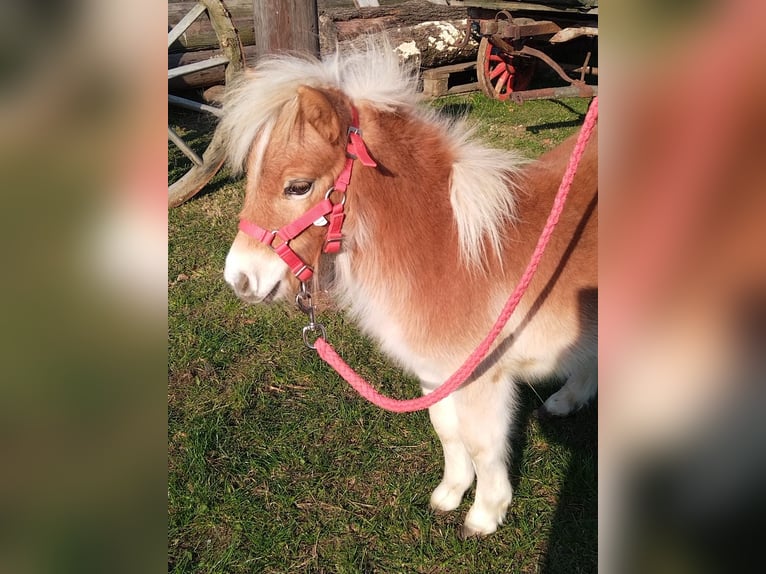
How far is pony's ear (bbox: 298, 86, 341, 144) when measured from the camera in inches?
81.8

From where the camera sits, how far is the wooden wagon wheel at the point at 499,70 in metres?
9.30

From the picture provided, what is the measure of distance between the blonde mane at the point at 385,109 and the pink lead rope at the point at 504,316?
0.32 m

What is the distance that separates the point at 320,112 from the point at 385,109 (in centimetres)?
37

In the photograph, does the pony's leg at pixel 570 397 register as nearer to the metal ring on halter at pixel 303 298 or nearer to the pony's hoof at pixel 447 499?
the pony's hoof at pixel 447 499

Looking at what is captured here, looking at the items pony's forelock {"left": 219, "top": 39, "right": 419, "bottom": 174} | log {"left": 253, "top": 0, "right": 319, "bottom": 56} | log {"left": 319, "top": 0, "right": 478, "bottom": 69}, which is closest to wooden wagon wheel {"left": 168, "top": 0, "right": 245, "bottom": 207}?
log {"left": 253, "top": 0, "right": 319, "bottom": 56}

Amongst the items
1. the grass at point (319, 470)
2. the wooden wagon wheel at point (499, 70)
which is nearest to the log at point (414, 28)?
the wooden wagon wheel at point (499, 70)

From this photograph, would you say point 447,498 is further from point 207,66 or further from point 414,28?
point 414,28

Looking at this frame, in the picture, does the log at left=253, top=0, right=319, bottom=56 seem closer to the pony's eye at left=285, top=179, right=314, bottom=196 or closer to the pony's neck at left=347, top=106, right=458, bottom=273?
the pony's neck at left=347, top=106, right=458, bottom=273

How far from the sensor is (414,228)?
237 centimetres
